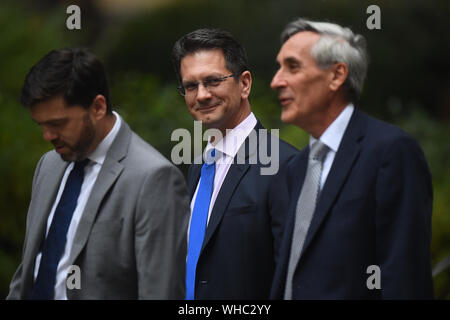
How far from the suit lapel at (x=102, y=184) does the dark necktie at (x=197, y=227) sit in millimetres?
503

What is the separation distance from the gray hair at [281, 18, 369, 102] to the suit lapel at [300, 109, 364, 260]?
249 millimetres

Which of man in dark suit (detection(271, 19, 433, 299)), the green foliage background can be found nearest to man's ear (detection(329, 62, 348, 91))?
man in dark suit (detection(271, 19, 433, 299))

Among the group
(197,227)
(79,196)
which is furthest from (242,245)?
(79,196)

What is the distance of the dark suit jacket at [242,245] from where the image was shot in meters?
3.69

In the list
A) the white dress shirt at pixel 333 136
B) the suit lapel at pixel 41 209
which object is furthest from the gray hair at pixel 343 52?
the suit lapel at pixel 41 209

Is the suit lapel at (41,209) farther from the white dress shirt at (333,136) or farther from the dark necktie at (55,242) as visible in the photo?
the white dress shirt at (333,136)

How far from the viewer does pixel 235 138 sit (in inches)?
157

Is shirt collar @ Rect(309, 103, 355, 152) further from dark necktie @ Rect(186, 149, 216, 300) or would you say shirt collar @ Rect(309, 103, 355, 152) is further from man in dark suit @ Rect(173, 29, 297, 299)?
dark necktie @ Rect(186, 149, 216, 300)

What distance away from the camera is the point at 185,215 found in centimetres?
353

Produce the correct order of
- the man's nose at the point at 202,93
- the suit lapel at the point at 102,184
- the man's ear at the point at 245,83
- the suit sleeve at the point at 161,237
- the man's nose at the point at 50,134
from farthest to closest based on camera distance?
1. the man's ear at the point at 245,83
2. the man's nose at the point at 202,93
3. the man's nose at the point at 50,134
4. the suit lapel at the point at 102,184
5. the suit sleeve at the point at 161,237

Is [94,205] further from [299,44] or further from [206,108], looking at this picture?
[299,44]

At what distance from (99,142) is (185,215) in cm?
63
